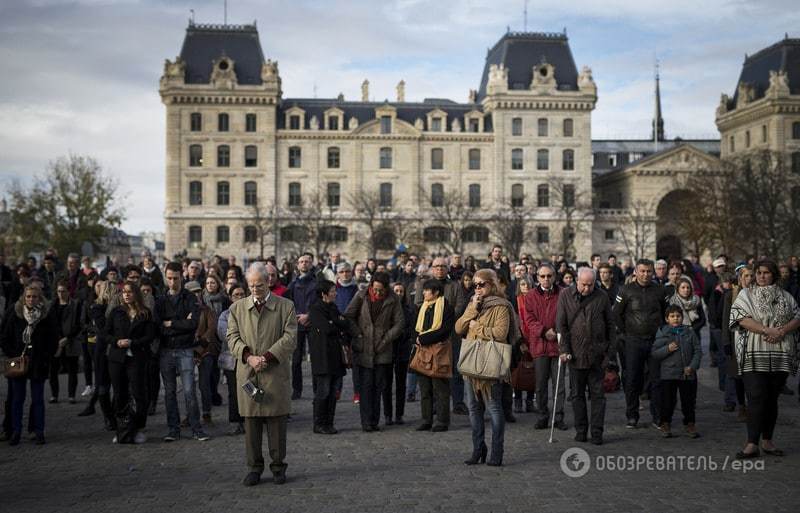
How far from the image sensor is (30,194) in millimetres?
60094

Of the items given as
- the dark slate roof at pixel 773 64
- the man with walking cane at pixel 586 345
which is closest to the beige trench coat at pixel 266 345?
the man with walking cane at pixel 586 345

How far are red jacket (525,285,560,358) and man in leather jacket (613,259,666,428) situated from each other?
0.98 m

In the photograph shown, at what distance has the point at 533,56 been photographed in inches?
3031

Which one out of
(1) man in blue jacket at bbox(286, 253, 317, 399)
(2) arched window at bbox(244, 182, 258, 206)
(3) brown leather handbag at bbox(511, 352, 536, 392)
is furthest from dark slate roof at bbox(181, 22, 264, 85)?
(3) brown leather handbag at bbox(511, 352, 536, 392)

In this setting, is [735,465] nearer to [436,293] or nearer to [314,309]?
[436,293]

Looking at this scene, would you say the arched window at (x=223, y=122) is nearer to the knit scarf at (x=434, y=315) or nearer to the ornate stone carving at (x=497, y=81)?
the ornate stone carving at (x=497, y=81)

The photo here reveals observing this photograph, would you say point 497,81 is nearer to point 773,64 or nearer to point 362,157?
point 362,157

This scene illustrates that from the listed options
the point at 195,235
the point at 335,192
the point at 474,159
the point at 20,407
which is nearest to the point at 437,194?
the point at 474,159

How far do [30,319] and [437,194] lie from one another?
6462 centimetres

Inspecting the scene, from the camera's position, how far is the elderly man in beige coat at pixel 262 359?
8.30 metres

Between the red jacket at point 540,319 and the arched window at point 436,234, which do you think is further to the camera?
the arched window at point 436,234

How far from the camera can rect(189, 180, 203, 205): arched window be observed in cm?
7212

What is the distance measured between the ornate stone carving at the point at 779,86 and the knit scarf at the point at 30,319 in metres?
76.0

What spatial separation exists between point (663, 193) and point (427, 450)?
6948 centimetres
